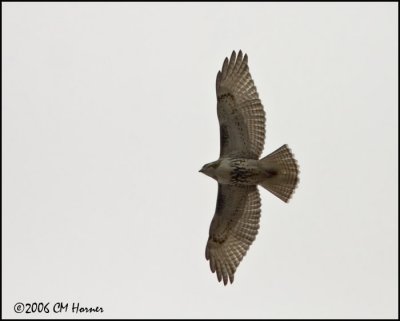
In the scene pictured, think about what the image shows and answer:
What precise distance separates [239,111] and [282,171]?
1225mm

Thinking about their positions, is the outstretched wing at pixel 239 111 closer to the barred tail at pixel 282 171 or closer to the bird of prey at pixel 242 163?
the bird of prey at pixel 242 163

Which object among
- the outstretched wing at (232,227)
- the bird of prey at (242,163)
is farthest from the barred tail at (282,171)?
the outstretched wing at (232,227)

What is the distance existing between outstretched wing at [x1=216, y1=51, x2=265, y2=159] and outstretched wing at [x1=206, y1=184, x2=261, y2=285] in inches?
29.2

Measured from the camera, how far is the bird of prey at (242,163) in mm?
14906

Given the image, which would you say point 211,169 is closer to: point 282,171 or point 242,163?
point 242,163

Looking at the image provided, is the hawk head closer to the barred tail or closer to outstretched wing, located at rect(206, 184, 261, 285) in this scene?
outstretched wing, located at rect(206, 184, 261, 285)

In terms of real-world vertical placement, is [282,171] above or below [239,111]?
below

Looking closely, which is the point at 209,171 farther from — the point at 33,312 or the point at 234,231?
the point at 33,312

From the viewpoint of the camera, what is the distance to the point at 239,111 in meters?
15.2

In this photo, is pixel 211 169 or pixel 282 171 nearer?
pixel 282 171

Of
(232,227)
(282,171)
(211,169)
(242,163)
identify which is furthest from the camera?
(232,227)

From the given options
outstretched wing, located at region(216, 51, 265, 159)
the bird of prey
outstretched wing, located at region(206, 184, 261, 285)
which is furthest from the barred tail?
outstretched wing, located at region(206, 184, 261, 285)

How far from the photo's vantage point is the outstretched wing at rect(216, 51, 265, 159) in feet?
49.6

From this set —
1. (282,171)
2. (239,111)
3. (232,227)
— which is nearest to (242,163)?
(282,171)
